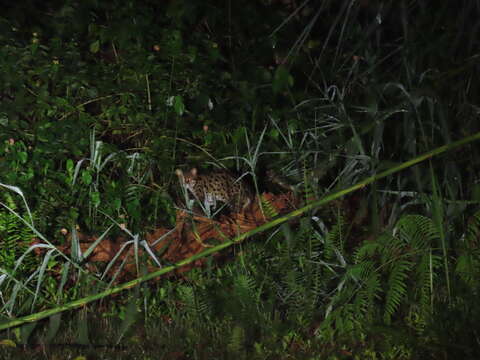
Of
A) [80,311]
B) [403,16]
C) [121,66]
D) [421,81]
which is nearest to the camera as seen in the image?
[403,16]

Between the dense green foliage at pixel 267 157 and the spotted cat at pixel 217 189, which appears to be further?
the spotted cat at pixel 217 189

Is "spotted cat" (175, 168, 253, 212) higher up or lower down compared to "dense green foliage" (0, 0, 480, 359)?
lower down

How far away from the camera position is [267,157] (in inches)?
149

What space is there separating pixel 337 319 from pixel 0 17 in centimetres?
256

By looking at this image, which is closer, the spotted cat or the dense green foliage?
the dense green foliage

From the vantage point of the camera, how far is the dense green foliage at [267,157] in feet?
7.24

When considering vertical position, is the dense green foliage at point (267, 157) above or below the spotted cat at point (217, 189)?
above

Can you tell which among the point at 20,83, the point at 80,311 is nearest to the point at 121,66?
the point at 20,83

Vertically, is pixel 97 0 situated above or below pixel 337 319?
above

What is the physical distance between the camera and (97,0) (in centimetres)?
344

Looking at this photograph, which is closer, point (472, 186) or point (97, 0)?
point (472, 186)

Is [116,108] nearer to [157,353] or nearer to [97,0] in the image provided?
[97,0]

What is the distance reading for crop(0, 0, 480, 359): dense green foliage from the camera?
7.24ft

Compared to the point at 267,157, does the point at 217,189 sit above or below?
below
